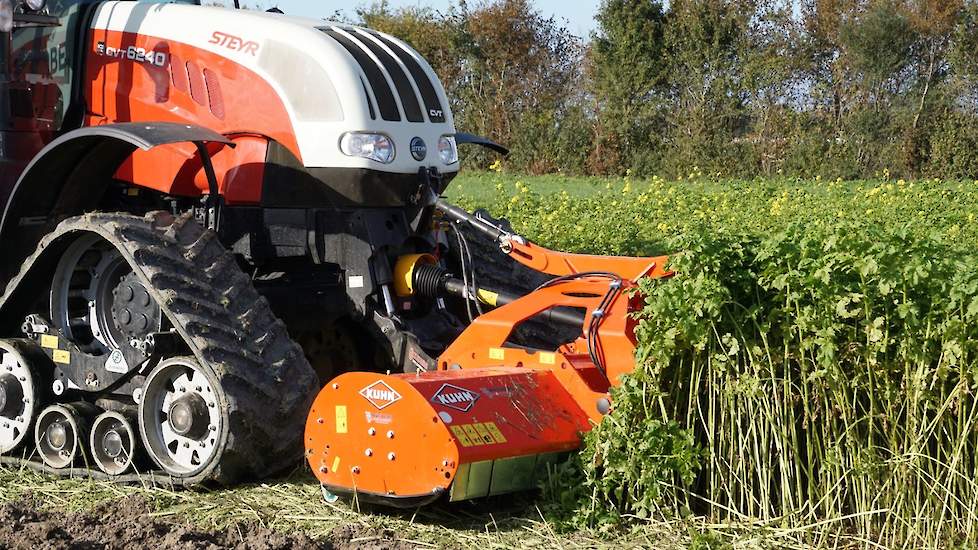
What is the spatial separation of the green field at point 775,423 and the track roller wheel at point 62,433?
0.79 m

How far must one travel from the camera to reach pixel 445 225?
716cm

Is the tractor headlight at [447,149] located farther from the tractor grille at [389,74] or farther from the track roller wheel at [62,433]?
the track roller wheel at [62,433]

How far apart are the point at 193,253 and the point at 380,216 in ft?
3.43

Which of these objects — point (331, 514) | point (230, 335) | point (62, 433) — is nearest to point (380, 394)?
point (331, 514)

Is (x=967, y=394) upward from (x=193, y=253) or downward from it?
downward

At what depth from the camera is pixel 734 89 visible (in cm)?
2802

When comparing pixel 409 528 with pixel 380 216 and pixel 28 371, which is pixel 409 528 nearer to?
pixel 380 216

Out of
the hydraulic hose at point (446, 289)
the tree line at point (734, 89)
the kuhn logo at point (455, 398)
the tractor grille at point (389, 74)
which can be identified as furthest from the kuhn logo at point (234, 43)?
the tree line at point (734, 89)

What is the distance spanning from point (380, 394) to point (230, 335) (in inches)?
33.1

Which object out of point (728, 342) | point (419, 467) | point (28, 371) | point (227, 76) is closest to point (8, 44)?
point (227, 76)

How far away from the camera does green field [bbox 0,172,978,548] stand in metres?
4.87

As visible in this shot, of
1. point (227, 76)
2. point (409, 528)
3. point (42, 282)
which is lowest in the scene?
point (409, 528)

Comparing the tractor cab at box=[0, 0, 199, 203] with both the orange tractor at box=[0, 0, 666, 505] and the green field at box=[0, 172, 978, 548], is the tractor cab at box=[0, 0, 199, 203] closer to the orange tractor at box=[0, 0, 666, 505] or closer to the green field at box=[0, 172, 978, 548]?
the orange tractor at box=[0, 0, 666, 505]

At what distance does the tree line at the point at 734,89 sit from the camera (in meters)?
26.5
